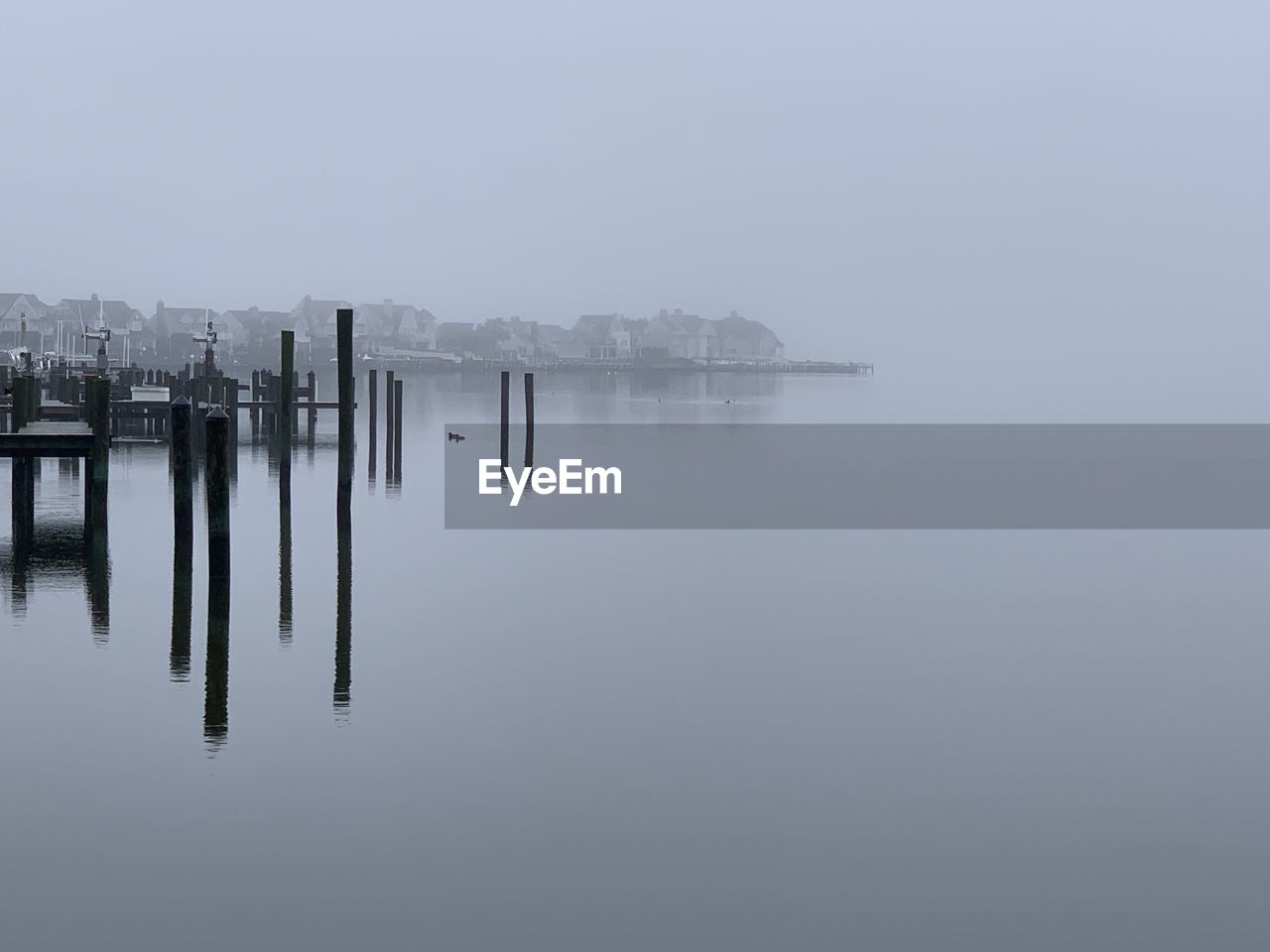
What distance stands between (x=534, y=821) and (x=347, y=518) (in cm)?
1447

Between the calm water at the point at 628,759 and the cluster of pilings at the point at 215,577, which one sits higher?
the cluster of pilings at the point at 215,577

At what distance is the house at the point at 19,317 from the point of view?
16962 cm

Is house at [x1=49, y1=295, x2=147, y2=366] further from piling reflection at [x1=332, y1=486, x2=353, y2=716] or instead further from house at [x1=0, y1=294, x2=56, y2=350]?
piling reflection at [x1=332, y1=486, x2=353, y2=716]

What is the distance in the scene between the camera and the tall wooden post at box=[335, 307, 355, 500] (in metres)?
26.1

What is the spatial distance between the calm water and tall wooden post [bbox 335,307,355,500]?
1310 millimetres

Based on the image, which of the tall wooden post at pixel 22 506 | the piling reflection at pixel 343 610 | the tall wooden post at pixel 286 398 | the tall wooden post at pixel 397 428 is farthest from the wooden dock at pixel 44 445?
the tall wooden post at pixel 397 428

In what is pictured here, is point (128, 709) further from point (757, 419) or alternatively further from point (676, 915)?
point (757, 419)

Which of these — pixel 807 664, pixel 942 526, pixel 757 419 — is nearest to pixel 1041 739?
pixel 807 664

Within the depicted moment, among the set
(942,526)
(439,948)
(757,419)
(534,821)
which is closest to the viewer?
(439,948)

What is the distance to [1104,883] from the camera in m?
11.3

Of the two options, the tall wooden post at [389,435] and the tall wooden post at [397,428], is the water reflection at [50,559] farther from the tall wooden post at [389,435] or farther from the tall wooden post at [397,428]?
the tall wooden post at [397,428]

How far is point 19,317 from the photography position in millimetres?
174375
